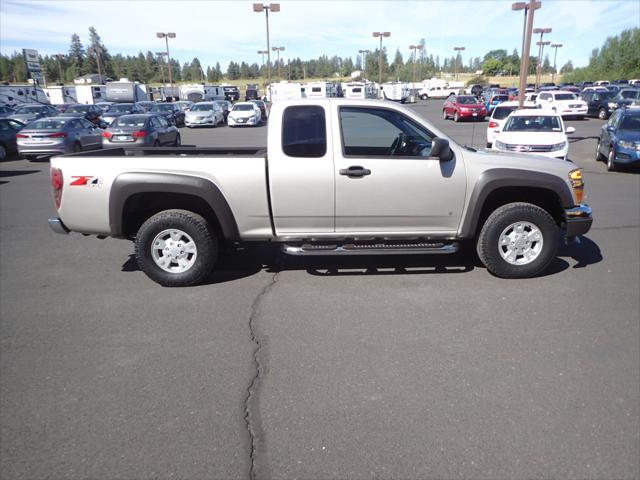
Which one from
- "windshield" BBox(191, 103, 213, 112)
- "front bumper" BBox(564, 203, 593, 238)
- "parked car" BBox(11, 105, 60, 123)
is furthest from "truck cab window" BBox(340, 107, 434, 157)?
"windshield" BBox(191, 103, 213, 112)

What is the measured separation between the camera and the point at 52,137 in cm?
1662

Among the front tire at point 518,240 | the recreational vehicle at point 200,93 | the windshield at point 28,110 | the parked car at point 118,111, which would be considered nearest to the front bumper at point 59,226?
the front tire at point 518,240

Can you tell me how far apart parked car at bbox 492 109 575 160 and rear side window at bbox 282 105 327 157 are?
739 centimetres

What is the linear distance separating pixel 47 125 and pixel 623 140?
1813 centimetres

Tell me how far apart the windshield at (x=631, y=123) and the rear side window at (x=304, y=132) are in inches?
465

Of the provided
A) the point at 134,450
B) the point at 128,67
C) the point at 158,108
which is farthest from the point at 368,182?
the point at 128,67

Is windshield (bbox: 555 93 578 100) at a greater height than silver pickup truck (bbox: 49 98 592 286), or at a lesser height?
greater

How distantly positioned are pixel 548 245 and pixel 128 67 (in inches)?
5795

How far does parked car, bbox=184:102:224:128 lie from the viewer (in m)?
31.9

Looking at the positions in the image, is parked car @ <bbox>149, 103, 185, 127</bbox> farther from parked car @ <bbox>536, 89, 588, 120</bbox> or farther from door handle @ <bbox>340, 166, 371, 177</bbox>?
door handle @ <bbox>340, 166, 371, 177</bbox>

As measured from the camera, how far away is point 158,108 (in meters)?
34.0

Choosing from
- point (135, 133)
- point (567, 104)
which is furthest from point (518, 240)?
point (567, 104)

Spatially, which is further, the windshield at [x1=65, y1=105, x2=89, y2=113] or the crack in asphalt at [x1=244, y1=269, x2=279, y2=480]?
the windshield at [x1=65, y1=105, x2=89, y2=113]

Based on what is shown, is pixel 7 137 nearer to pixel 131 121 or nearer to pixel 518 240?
pixel 131 121
